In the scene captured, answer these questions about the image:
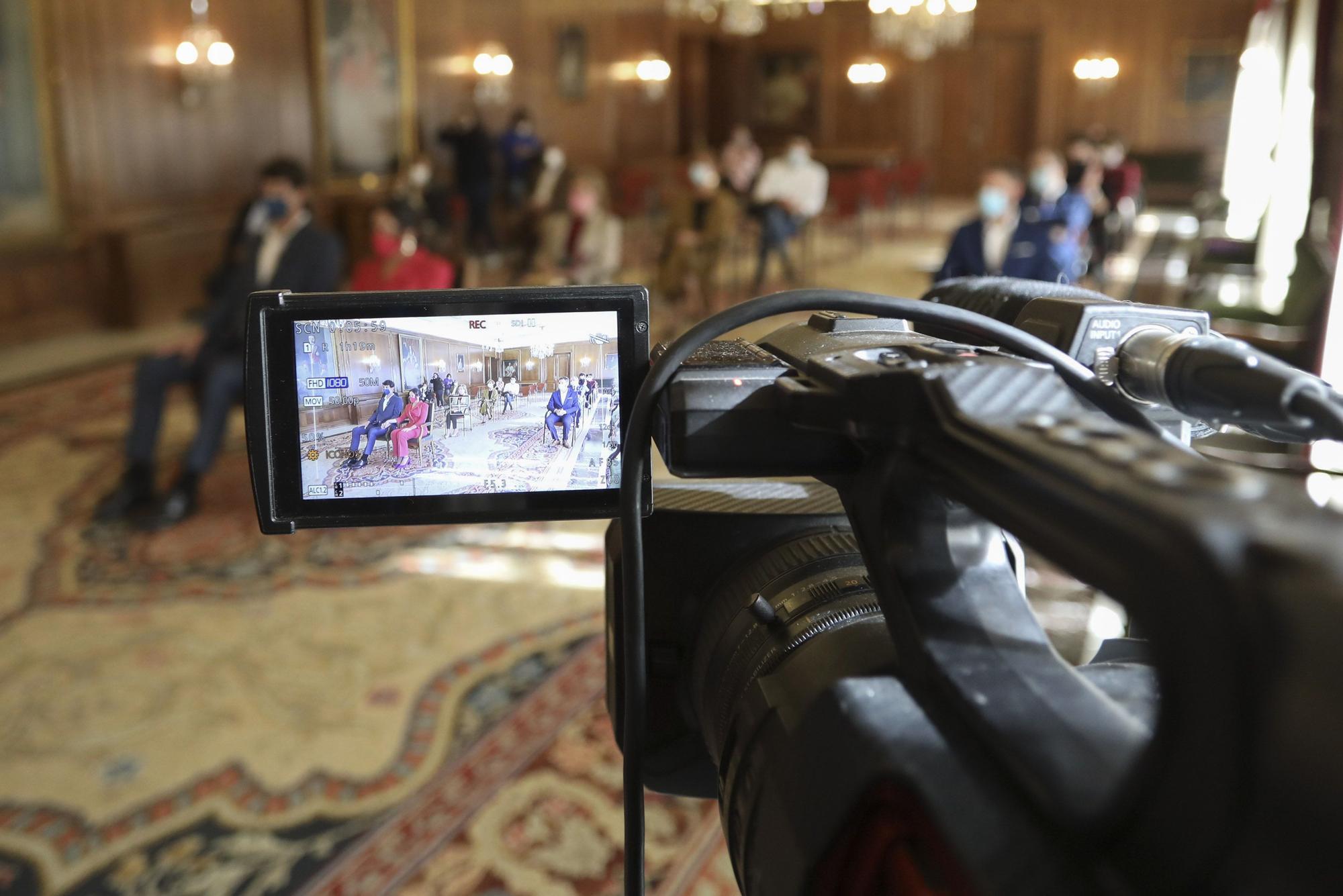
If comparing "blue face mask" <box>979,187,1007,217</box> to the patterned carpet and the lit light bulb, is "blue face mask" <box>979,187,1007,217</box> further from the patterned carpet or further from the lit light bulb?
the lit light bulb

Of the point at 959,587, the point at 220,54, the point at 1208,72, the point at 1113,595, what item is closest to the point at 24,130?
the point at 220,54

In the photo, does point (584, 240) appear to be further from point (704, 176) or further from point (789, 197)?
point (789, 197)

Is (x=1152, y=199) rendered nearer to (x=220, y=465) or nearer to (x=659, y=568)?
(x=220, y=465)

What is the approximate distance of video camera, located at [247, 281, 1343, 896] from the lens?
33 cm

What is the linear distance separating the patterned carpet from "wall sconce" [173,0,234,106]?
15.0ft

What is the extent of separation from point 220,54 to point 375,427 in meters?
8.28

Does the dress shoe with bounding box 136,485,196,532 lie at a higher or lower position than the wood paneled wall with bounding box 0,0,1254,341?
lower

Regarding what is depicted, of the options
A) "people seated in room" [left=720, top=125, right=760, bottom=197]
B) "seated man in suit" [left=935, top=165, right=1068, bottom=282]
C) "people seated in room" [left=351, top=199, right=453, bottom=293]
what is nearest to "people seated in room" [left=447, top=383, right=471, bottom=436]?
"seated man in suit" [left=935, top=165, right=1068, bottom=282]

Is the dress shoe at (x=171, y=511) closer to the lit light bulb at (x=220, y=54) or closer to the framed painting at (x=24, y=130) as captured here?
the framed painting at (x=24, y=130)

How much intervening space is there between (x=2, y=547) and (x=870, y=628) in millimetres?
3882

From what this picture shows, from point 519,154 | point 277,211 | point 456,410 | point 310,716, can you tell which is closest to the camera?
point 456,410

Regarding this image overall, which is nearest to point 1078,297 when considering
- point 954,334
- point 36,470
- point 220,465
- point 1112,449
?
point 954,334

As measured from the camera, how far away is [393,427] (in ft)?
2.46

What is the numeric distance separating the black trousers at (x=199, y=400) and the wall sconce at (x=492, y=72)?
26.2 feet
